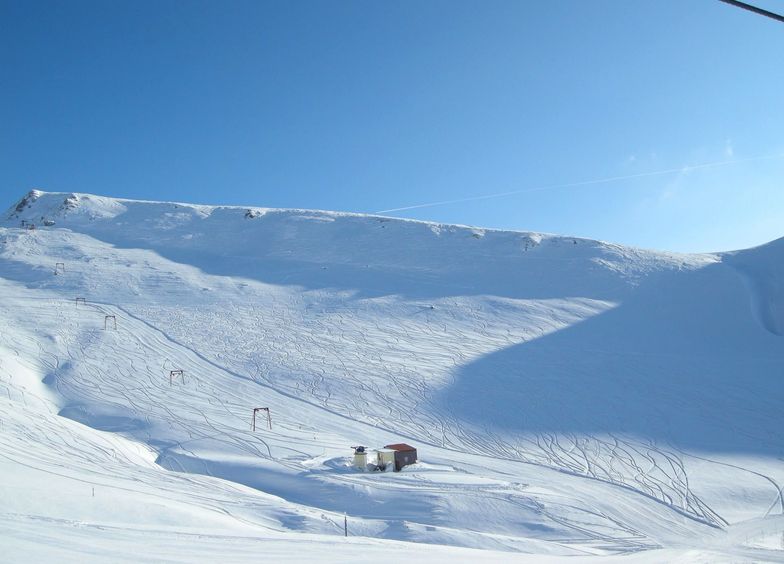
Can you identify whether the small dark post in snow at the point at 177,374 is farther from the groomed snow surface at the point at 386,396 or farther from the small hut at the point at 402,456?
the small hut at the point at 402,456

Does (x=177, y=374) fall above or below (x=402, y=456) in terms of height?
above

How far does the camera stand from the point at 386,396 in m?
20.2

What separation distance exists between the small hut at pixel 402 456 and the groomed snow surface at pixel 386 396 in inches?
14.7

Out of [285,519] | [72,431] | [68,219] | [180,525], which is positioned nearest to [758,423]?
[285,519]

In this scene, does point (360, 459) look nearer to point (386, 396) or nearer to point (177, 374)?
point (386, 396)

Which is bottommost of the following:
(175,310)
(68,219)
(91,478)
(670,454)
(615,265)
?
(670,454)

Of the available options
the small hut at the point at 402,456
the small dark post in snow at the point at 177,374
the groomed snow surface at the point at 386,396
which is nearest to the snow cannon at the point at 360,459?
the groomed snow surface at the point at 386,396

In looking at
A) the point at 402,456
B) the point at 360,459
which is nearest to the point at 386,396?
the point at 402,456

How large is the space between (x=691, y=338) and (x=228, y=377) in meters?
22.0

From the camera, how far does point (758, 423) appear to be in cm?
1886

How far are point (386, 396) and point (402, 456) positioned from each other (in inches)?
241

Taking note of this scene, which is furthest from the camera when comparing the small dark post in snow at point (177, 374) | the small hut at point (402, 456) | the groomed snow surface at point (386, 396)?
the small dark post in snow at point (177, 374)

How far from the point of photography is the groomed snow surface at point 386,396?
32.1 ft

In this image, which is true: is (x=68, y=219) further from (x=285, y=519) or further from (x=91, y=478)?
(x=285, y=519)
